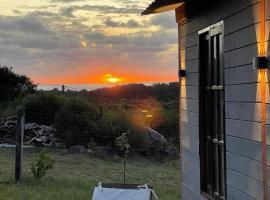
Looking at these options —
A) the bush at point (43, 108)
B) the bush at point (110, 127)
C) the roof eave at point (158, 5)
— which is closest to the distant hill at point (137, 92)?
the bush at point (43, 108)

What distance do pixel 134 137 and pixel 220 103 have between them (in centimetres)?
784

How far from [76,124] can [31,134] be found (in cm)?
213

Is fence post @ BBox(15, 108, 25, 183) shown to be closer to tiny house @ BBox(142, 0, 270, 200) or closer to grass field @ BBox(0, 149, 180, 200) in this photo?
grass field @ BBox(0, 149, 180, 200)

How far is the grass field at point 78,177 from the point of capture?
8398mm

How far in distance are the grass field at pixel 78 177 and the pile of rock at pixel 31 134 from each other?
96 cm

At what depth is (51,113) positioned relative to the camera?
14.1 meters

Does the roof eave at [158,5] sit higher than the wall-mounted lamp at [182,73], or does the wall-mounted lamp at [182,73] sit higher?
the roof eave at [158,5]

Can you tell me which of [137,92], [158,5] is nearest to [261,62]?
[158,5]

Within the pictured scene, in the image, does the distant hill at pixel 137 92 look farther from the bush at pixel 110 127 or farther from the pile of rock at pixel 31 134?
the bush at pixel 110 127

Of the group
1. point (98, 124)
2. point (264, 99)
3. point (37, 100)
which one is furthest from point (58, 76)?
point (264, 99)

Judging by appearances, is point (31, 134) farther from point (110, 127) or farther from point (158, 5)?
point (158, 5)

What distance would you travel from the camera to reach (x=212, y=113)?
525 centimetres

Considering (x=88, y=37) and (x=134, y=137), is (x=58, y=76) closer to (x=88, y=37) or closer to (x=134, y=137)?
(x=88, y=37)

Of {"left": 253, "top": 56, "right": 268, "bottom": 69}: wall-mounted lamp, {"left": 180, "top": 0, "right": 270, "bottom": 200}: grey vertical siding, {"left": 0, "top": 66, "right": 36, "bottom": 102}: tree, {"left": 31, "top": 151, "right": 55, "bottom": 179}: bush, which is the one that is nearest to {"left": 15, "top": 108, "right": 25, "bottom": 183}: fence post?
{"left": 31, "top": 151, "right": 55, "bottom": 179}: bush
